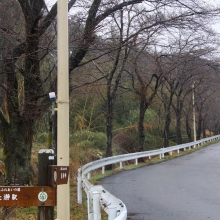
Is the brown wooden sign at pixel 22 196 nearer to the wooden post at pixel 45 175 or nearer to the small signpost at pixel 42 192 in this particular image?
the small signpost at pixel 42 192

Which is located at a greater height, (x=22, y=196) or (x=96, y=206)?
(x=22, y=196)

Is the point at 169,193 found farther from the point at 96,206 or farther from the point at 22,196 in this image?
the point at 22,196

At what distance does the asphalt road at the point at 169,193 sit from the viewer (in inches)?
367

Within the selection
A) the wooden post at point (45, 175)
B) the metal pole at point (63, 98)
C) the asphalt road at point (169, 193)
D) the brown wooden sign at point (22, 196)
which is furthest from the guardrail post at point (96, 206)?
the asphalt road at point (169, 193)

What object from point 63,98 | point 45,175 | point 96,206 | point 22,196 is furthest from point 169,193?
point 22,196

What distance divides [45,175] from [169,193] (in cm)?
774

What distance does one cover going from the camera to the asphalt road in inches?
367

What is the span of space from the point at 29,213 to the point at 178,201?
4.05 metres

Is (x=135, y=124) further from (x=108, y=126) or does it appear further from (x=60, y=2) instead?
(x=60, y=2)

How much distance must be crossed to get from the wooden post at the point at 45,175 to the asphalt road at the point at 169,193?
413 centimetres

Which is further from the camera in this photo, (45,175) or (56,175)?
(45,175)

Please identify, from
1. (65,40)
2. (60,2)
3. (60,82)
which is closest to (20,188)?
(60,82)

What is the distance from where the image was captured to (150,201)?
435 inches

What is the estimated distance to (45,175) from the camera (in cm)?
525
